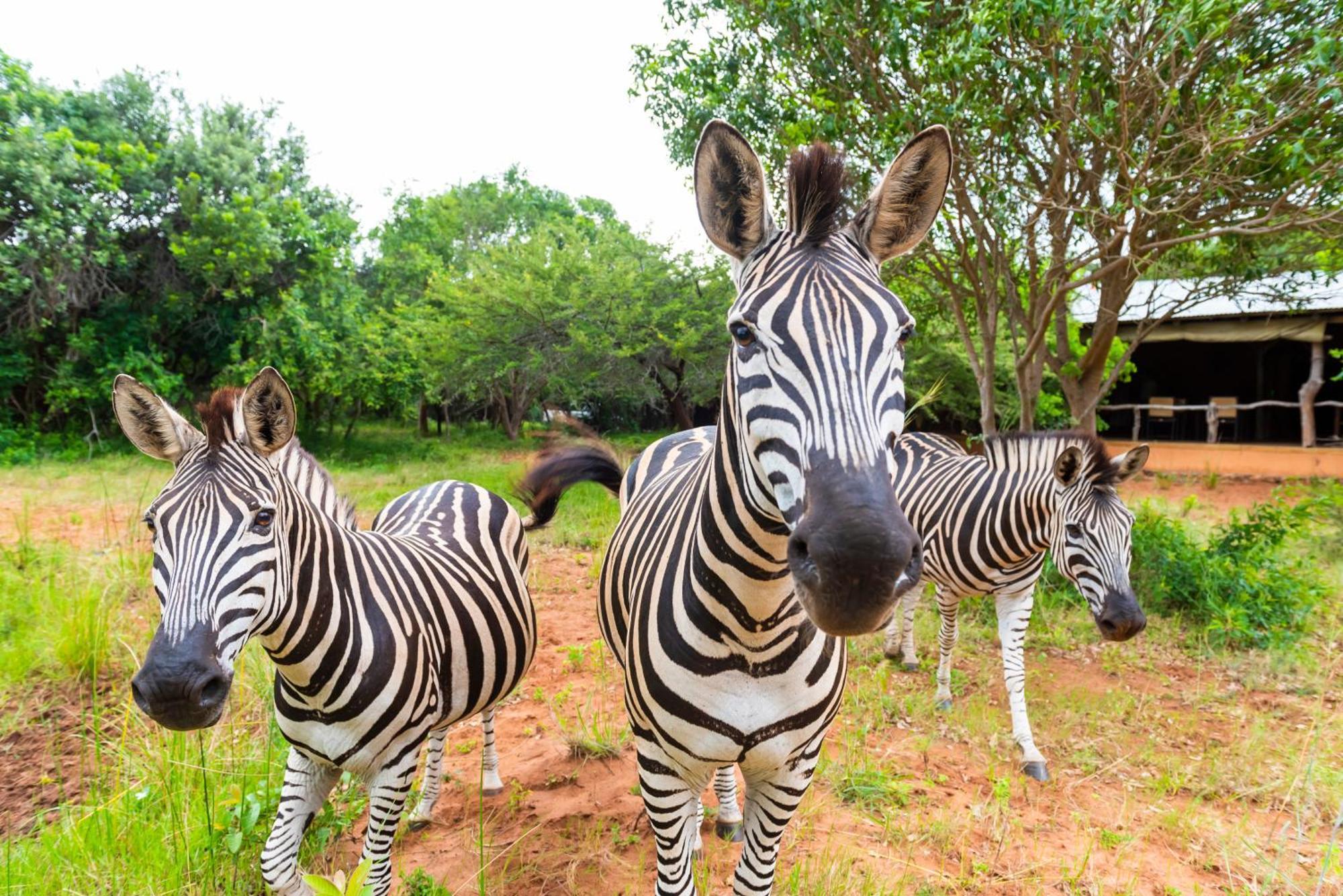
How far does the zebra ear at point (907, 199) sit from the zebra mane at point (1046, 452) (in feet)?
9.29

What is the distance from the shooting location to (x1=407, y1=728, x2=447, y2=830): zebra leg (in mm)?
3049

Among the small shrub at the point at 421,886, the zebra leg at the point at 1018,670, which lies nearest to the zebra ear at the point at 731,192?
the small shrub at the point at 421,886

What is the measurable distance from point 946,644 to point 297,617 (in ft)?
13.8

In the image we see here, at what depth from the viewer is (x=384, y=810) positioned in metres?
2.09

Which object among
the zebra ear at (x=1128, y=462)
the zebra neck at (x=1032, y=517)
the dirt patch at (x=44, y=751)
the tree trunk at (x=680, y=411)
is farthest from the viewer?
the tree trunk at (x=680, y=411)

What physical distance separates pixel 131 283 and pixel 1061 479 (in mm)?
18356

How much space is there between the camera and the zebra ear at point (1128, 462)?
3802mm

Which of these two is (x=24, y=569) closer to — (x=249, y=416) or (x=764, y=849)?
(x=249, y=416)

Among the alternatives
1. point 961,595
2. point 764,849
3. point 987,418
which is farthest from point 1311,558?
point 764,849

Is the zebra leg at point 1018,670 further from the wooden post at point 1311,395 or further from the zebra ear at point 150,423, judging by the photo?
the wooden post at point 1311,395

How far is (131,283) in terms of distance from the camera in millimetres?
14148

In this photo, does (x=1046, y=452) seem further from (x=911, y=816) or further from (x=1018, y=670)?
(x=911, y=816)

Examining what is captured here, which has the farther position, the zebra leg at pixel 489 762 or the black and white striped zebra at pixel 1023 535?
the black and white striped zebra at pixel 1023 535

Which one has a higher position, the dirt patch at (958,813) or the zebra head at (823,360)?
the zebra head at (823,360)
